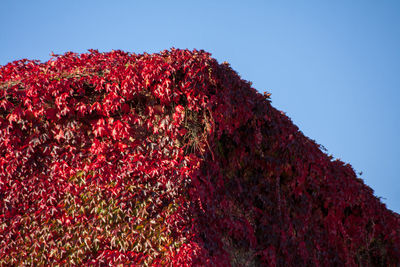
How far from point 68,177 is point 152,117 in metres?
1.40

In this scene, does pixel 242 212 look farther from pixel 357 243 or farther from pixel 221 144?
pixel 357 243

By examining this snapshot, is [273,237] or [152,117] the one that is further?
[273,237]

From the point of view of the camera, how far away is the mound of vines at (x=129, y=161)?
5.53 m

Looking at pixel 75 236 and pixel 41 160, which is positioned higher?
pixel 41 160

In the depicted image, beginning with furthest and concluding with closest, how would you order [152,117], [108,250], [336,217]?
1. [336,217]
2. [152,117]
3. [108,250]

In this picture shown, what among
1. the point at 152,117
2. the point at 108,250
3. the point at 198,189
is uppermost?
the point at 152,117

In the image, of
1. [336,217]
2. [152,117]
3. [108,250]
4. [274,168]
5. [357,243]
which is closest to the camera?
[108,250]

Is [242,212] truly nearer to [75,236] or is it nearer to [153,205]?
[153,205]

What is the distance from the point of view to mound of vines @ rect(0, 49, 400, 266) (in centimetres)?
553

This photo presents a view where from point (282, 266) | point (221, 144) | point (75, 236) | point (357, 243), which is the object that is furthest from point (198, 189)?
point (357, 243)

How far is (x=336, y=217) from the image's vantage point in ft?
26.6

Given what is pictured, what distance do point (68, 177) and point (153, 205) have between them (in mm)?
1259

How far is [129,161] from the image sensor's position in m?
5.66

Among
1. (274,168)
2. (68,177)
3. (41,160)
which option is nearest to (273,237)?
(274,168)
